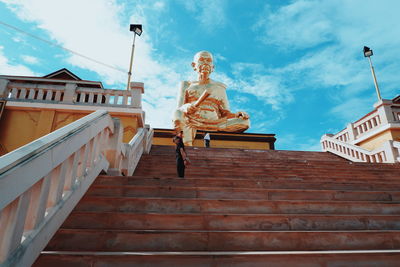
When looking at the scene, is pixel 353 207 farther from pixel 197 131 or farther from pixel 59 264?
pixel 197 131

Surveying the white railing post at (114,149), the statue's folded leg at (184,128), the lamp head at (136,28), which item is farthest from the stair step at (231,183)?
the lamp head at (136,28)

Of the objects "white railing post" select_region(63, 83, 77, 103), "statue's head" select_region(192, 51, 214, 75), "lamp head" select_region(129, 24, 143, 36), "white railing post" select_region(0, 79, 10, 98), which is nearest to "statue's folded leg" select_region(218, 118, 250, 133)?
"statue's head" select_region(192, 51, 214, 75)

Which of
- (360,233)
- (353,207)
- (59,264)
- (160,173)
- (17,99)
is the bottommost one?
(59,264)

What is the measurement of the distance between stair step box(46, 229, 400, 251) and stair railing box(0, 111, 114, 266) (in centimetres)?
25

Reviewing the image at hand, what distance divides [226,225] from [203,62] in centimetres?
1386

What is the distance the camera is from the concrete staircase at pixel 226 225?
7.24ft

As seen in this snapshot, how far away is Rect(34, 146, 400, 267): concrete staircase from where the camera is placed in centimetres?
221

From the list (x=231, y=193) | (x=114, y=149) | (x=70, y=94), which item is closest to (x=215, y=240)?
(x=231, y=193)

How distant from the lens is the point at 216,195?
146 inches

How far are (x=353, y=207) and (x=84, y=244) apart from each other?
10.5 ft

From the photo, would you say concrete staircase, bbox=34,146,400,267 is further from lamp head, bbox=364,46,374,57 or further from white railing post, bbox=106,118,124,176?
lamp head, bbox=364,46,374,57

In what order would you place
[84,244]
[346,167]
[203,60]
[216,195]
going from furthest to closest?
1. [203,60]
2. [346,167]
3. [216,195]
4. [84,244]

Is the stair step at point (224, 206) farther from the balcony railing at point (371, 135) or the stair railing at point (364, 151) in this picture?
the balcony railing at point (371, 135)

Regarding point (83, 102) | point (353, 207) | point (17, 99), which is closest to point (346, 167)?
point (353, 207)
